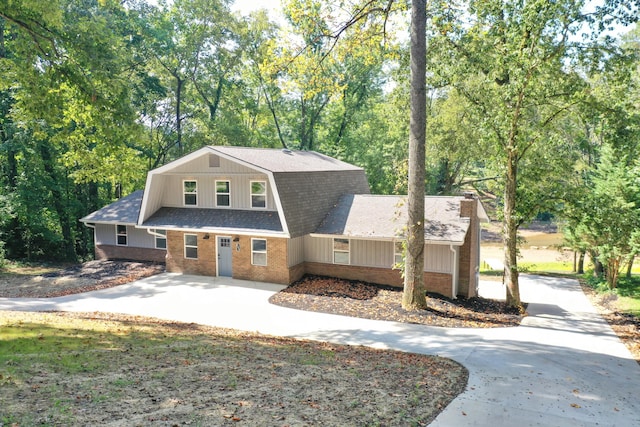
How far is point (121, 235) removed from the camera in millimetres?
25141

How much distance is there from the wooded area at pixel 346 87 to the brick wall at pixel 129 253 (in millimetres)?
3453

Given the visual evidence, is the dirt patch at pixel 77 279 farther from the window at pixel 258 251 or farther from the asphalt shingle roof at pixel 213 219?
the window at pixel 258 251

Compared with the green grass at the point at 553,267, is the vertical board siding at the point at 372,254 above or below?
above

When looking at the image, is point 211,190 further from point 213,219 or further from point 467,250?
point 467,250

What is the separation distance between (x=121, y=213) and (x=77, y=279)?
5.15 meters

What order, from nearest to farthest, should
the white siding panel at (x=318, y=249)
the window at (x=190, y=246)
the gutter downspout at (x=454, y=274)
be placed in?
the gutter downspout at (x=454, y=274) < the white siding panel at (x=318, y=249) < the window at (x=190, y=246)

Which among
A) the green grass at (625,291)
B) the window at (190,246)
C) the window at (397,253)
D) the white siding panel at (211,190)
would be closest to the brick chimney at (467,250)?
the window at (397,253)

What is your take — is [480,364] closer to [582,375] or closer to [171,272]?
[582,375]

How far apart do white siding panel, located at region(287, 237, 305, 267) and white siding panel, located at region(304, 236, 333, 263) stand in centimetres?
25

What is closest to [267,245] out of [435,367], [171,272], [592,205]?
[171,272]

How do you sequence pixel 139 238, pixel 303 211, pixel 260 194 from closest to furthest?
pixel 303 211 → pixel 260 194 → pixel 139 238

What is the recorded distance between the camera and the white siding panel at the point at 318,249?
780 inches

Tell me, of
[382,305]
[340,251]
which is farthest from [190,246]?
[382,305]

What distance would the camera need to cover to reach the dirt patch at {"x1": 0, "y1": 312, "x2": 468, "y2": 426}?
19.0 ft
